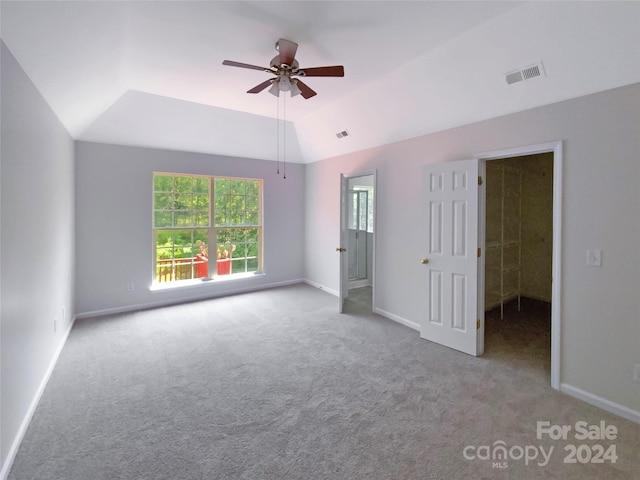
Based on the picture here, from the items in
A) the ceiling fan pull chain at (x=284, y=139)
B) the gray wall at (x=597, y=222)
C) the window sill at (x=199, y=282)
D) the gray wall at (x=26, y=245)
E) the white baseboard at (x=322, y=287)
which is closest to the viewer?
the gray wall at (x=26, y=245)

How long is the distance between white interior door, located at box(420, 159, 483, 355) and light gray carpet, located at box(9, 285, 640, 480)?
0.22 m

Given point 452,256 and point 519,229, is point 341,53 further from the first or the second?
point 519,229

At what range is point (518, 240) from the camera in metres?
4.86

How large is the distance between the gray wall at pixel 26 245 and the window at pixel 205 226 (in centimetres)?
158

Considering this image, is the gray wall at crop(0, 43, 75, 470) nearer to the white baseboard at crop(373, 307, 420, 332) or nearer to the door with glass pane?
the white baseboard at crop(373, 307, 420, 332)

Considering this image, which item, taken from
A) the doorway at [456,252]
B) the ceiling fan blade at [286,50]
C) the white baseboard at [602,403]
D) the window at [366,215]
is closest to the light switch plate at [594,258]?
the doorway at [456,252]

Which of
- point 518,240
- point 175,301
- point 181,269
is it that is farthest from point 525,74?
point 175,301

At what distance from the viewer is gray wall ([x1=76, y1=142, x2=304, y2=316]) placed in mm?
4094

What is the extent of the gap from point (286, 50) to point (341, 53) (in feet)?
2.07

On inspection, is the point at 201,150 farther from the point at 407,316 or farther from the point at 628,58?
the point at 628,58

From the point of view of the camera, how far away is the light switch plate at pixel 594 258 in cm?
227

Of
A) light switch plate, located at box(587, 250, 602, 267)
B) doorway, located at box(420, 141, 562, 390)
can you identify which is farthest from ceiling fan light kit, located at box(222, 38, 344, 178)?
light switch plate, located at box(587, 250, 602, 267)

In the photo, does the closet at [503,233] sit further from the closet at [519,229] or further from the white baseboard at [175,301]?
the white baseboard at [175,301]

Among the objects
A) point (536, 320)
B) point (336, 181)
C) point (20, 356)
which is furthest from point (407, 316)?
point (20, 356)
